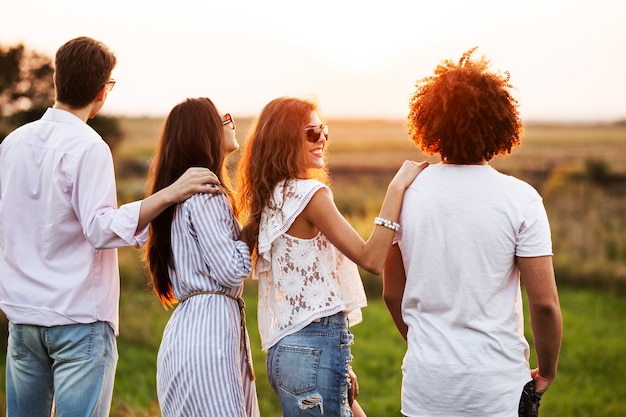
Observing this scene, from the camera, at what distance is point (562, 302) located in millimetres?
12539

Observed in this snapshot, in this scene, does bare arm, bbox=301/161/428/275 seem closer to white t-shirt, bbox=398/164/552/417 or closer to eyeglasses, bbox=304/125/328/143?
white t-shirt, bbox=398/164/552/417

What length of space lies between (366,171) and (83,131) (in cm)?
2694

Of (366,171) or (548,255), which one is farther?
(366,171)

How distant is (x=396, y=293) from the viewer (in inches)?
120

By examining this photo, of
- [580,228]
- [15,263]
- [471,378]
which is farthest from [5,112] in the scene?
[471,378]

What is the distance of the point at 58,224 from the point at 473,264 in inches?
66.0

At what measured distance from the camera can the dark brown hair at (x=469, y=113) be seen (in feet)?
8.84

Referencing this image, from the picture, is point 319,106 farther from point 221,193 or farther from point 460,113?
point 460,113

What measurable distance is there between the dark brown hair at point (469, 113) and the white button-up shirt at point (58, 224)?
4.05ft

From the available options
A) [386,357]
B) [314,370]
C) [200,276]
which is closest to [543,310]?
[314,370]

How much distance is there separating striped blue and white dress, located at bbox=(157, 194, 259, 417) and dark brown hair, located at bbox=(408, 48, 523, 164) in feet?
3.01

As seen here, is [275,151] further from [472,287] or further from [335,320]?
[472,287]

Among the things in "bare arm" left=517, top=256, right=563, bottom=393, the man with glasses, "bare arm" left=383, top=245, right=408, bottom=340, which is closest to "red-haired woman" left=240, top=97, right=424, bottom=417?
"bare arm" left=383, top=245, right=408, bottom=340

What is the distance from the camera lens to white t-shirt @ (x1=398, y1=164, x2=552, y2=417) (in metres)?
2.63
